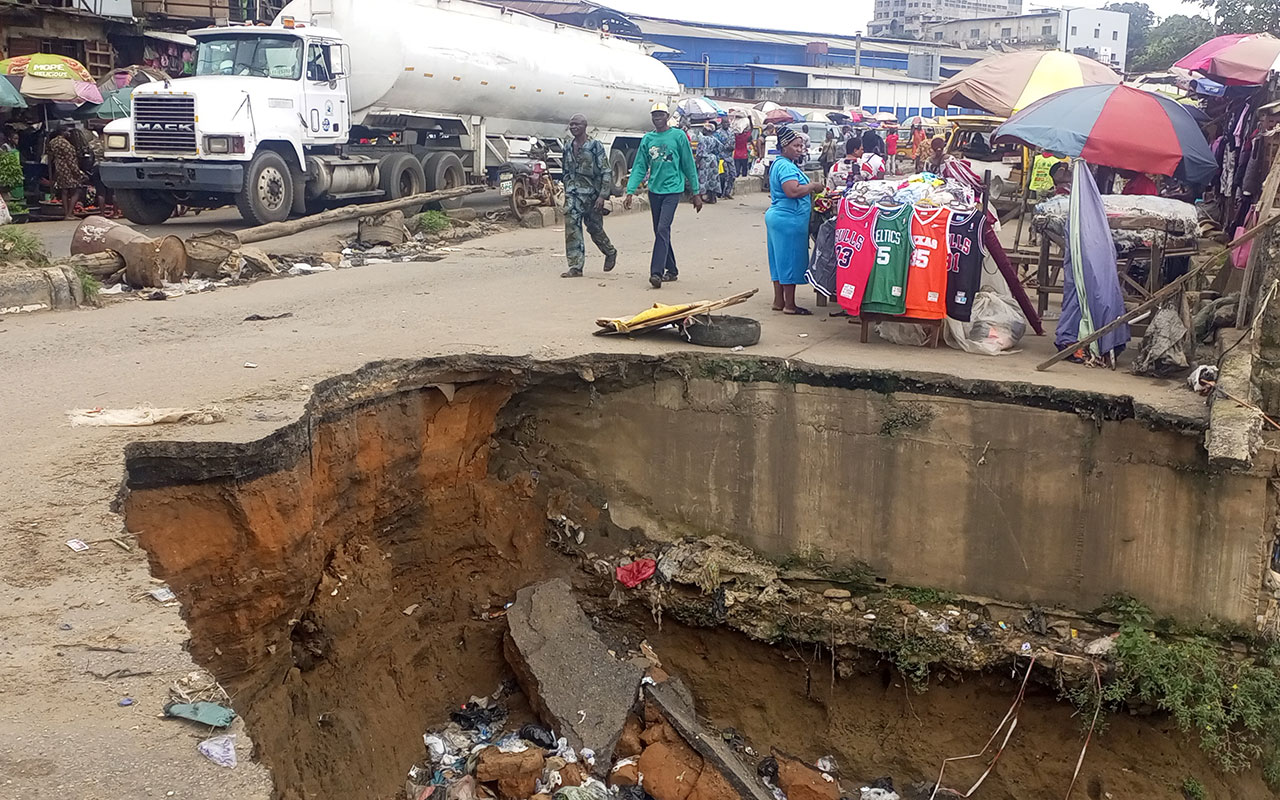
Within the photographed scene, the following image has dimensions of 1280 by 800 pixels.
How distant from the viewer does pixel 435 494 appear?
6.92 metres

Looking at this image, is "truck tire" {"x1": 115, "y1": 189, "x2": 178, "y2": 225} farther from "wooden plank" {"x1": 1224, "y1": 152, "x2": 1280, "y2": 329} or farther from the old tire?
"wooden plank" {"x1": 1224, "y1": 152, "x2": 1280, "y2": 329}

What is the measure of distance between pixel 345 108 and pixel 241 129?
2.33 metres

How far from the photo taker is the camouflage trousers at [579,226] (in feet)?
33.6

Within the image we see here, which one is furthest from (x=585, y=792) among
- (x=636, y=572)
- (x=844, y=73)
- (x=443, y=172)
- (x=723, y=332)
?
(x=844, y=73)

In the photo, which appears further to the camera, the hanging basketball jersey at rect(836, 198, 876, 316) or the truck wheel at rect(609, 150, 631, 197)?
the truck wheel at rect(609, 150, 631, 197)

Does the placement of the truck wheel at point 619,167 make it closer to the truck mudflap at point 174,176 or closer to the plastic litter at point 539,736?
the truck mudflap at point 174,176

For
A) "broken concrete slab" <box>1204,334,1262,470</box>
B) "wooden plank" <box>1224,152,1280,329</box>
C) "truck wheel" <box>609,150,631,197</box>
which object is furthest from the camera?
"truck wheel" <box>609,150,631,197</box>

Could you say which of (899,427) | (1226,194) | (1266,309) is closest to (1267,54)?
(1226,194)

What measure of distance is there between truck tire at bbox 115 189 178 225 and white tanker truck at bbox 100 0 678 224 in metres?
0.02

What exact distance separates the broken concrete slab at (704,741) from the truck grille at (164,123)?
9.93 metres

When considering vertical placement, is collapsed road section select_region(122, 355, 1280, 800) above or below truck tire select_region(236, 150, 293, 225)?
below

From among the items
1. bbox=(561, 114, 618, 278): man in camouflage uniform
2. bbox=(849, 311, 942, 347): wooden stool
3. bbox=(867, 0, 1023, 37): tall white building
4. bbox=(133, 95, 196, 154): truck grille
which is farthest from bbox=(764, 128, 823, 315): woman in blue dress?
bbox=(867, 0, 1023, 37): tall white building

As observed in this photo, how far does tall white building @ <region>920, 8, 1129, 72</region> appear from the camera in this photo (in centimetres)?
5706

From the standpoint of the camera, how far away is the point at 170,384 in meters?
6.01
